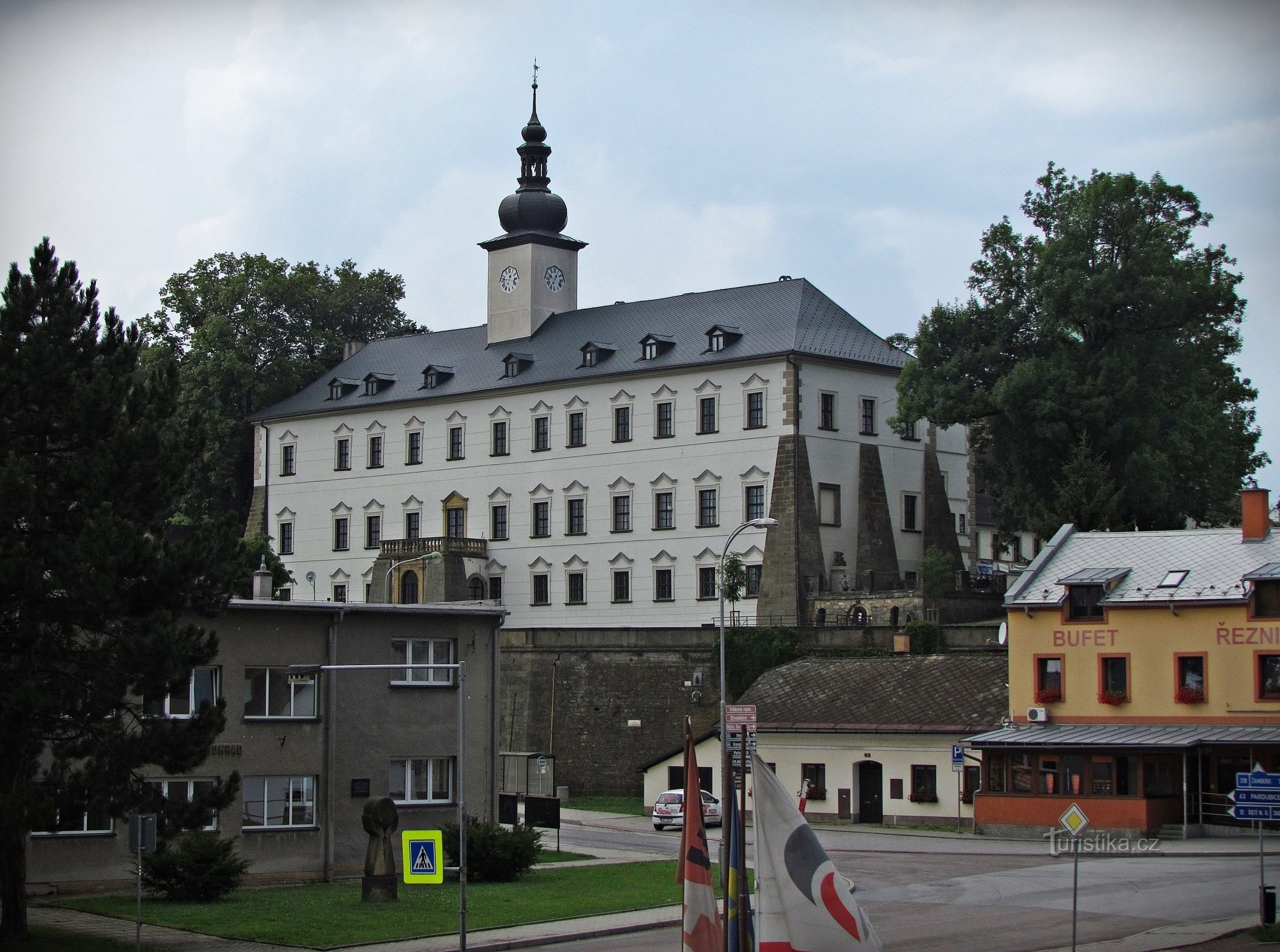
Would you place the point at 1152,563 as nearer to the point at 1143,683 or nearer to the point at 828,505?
the point at 1143,683

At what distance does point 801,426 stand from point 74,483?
1882 inches

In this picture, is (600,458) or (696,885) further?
(600,458)

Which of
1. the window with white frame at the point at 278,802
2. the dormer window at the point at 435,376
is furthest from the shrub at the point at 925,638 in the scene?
the dormer window at the point at 435,376

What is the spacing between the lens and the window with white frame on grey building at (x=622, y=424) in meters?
79.5

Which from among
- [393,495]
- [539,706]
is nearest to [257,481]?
[393,495]

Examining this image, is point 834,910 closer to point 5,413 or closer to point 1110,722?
point 5,413

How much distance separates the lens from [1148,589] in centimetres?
5059

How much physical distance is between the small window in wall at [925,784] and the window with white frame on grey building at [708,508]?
23.8 meters

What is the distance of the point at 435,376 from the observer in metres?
88.1

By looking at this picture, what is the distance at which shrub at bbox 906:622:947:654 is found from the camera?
64062 mm

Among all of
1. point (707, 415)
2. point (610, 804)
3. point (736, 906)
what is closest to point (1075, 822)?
point (736, 906)

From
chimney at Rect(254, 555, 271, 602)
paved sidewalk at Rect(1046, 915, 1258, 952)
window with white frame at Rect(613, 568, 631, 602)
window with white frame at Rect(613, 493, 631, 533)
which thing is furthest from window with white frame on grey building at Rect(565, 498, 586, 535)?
paved sidewalk at Rect(1046, 915, 1258, 952)

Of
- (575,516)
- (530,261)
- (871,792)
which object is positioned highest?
(530,261)

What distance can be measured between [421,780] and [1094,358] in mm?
34617
